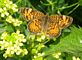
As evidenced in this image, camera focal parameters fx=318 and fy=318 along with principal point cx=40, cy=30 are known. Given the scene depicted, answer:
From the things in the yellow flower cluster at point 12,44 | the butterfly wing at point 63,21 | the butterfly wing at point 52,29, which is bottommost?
the yellow flower cluster at point 12,44

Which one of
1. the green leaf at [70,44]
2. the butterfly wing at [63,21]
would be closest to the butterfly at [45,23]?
the butterfly wing at [63,21]

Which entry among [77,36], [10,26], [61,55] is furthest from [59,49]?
[10,26]

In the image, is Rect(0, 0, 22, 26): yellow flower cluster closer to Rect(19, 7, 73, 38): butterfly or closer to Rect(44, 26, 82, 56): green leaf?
Rect(19, 7, 73, 38): butterfly

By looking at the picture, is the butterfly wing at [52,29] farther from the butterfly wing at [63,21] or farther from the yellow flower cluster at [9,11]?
the yellow flower cluster at [9,11]

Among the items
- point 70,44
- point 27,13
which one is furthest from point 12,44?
point 70,44

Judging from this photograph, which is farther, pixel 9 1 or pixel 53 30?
pixel 9 1

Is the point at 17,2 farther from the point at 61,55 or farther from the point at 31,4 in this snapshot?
the point at 61,55

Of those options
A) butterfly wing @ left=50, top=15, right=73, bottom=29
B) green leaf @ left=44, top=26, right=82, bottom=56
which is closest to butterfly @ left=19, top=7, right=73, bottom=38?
butterfly wing @ left=50, top=15, right=73, bottom=29

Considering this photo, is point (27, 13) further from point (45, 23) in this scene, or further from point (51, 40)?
point (51, 40)
